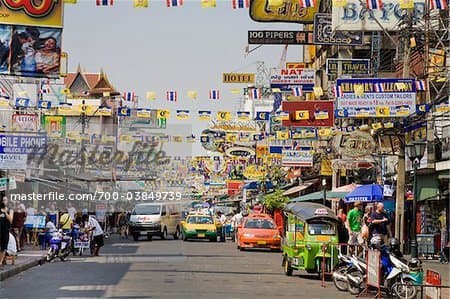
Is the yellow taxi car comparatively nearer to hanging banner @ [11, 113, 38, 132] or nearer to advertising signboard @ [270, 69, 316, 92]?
hanging banner @ [11, 113, 38, 132]

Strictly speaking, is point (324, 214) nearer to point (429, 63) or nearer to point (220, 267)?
point (220, 267)

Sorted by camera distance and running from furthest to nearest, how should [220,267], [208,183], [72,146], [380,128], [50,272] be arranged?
[208,183], [72,146], [380,128], [220,267], [50,272]

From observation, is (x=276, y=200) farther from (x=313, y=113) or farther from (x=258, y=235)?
(x=313, y=113)

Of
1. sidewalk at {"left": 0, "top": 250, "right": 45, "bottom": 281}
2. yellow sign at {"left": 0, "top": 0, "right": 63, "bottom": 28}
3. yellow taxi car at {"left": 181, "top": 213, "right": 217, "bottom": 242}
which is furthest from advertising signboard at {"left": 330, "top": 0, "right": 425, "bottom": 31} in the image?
yellow taxi car at {"left": 181, "top": 213, "right": 217, "bottom": 242}

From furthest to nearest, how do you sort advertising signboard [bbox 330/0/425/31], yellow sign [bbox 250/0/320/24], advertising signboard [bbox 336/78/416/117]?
1. yellow sign [bbox 250/0/320/24]
2. advertising signboard [bbox 330/0/425/31]
3. advertising signboard [bbox 336/78/416/117]

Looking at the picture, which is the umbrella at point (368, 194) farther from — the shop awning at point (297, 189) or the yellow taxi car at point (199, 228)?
the shop awning at point (297, 189)

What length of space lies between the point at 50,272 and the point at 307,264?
6.94 metres

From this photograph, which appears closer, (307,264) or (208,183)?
(307,264)

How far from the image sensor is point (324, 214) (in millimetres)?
22469

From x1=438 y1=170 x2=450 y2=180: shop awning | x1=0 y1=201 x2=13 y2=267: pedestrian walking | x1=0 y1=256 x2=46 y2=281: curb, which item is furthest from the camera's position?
x1=438 y1=170 x2=450 y2=180: shop awning

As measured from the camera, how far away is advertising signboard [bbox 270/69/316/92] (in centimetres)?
3862

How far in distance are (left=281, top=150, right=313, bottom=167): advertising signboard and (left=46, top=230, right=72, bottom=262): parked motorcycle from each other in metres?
15.9

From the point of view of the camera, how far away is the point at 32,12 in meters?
24.9

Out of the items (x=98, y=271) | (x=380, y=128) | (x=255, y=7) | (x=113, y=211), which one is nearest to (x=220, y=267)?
(x=98, y=271)
